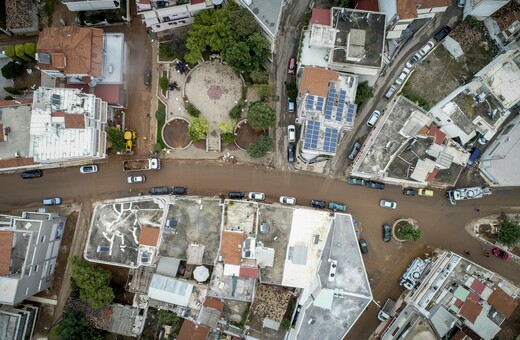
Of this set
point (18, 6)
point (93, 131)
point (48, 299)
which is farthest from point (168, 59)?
point (48, 299)

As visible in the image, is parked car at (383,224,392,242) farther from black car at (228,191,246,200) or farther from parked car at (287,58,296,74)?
parked car at (287,58,296,74)

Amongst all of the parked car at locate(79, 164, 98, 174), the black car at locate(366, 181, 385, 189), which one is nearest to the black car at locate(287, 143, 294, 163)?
the black car at locate(366, 181, 385, 189)

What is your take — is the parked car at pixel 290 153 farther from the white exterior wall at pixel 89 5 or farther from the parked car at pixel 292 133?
the white exterior wall at pixel 89 5

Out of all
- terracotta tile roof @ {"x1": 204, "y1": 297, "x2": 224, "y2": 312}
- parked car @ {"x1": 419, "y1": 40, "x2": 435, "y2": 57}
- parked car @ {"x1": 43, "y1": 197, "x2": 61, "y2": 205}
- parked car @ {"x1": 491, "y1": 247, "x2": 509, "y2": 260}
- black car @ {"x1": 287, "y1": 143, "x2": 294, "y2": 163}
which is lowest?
terracotta tile roof @ {"x1": 204, "y1": 297, "x2": 224, "y2": 312}

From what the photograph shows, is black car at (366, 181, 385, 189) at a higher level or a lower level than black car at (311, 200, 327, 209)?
higher

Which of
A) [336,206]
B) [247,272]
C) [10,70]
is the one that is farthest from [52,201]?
[336,206]

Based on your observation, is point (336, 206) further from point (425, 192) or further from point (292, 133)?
point (425, 192)
